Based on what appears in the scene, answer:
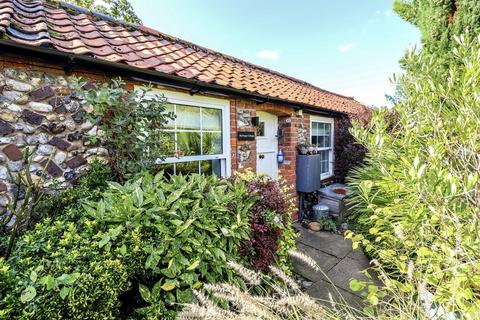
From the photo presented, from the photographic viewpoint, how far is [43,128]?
2357 millimetres

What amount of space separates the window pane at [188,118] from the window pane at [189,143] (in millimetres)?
112

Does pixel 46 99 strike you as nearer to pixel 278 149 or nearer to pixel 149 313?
pixel 149 313

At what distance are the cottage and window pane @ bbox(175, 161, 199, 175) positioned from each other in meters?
0.02

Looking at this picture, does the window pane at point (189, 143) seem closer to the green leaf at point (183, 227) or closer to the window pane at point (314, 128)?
the green leaf at point (183, 227)

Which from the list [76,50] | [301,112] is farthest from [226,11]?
[76,50]

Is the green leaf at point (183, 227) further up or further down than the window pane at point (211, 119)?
further down

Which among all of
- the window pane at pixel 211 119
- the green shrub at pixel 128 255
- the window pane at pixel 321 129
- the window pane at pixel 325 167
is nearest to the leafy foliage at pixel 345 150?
the window pane at pixel 325 167

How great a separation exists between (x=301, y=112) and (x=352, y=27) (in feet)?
13.5

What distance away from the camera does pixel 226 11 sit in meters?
6.54

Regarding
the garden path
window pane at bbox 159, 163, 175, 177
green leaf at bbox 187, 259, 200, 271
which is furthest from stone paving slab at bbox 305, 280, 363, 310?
window pane at bbox 159, 163, 175, 177

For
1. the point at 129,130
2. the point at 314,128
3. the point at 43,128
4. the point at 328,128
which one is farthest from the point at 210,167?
the point at 328,128

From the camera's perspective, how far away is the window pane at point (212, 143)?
3870 mm

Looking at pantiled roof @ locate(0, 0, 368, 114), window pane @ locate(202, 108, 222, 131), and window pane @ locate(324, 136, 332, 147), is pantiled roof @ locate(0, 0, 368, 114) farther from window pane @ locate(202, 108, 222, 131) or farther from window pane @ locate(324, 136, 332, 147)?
window pane @ locate(324, 136, 332, 147)

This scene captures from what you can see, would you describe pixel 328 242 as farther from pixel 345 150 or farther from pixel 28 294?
pixel 28 294
